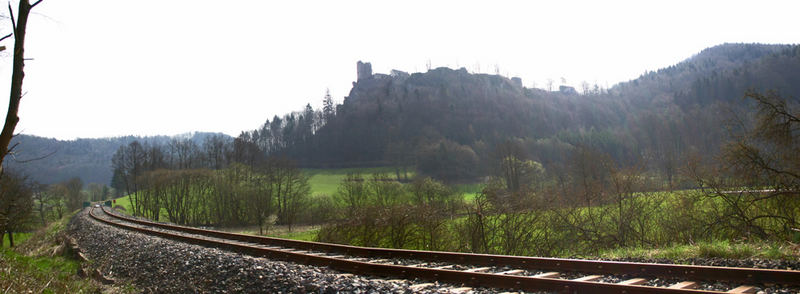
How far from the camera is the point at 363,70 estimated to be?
187 m

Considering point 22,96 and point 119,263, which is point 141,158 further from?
point 22,96

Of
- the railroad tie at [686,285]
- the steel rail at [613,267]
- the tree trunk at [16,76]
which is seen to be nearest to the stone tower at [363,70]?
the steel rail at [613,267]

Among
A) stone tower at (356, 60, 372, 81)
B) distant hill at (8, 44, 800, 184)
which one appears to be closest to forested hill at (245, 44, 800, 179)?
distant hill at (8, 44, 800, 184)

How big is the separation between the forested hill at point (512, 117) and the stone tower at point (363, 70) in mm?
33022

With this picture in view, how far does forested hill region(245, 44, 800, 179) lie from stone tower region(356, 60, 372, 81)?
108 feet

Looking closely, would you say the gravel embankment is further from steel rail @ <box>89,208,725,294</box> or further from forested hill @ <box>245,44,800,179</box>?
forested hill @ <box>245,44,800,179</box>

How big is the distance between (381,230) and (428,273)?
1164cm

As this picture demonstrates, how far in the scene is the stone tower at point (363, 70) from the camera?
186250mm

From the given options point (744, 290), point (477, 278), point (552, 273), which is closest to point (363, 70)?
point (552, 273)

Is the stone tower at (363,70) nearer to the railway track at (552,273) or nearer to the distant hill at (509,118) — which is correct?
the distant hill at (509,118)

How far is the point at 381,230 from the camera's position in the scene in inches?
764

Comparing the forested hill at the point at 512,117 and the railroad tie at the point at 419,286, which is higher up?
the forested hill at the point at 512,117

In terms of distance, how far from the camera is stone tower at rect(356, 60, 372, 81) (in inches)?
7333

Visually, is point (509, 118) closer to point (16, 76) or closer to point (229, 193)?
point (229, 193)
